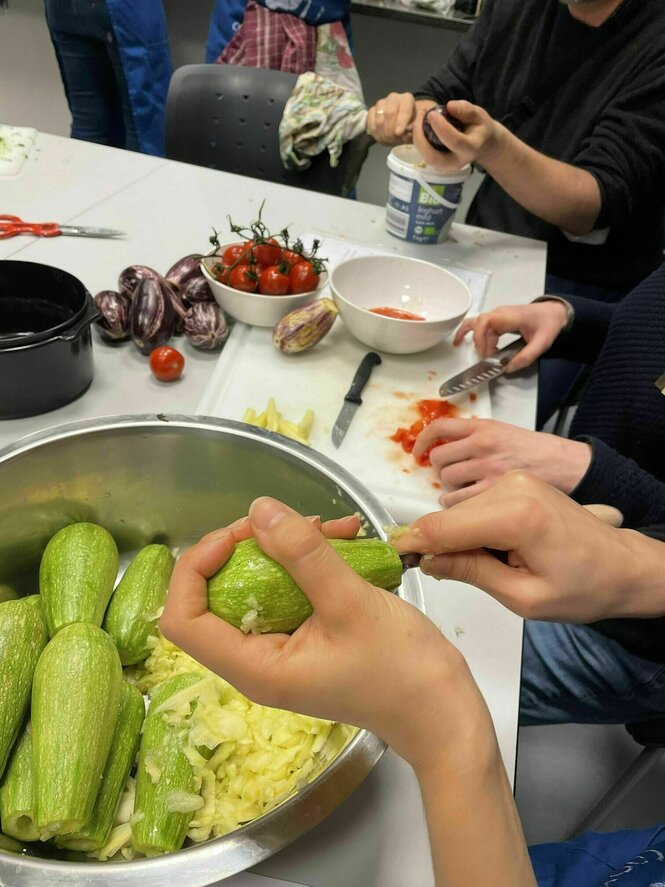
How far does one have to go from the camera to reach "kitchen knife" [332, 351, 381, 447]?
1214 mm

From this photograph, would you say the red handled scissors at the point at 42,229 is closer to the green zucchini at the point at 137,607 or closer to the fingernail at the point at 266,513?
the green zucchini at the point at 137,607

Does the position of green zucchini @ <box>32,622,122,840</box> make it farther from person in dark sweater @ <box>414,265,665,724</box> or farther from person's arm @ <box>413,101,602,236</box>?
person's arm @ <box>413,101,602,236</box>

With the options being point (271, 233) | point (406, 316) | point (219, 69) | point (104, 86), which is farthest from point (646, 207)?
point (104, 86)

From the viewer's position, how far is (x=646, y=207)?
191 centimetres

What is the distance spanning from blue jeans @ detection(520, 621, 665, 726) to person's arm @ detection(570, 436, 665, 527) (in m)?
0.26

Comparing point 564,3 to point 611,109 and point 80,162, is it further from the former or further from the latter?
point 80,162

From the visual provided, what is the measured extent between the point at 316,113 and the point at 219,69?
1.48 ft

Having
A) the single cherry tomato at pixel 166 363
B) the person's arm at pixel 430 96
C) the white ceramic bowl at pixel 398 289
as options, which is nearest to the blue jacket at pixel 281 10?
the person's arm at pixel 430 96

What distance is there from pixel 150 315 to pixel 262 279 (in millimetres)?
252

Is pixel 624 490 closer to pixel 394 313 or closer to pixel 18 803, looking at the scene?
pixel 394 313

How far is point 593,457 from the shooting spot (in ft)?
3.75

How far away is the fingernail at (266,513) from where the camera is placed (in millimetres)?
539

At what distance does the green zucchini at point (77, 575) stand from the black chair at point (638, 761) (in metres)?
1.03

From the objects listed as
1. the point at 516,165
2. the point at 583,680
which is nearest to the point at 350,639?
the point at 583,680
